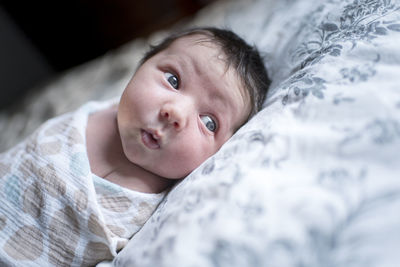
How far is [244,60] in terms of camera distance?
923mm

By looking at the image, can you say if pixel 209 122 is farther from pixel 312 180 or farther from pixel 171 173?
pixel 312 180

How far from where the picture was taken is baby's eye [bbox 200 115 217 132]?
0.85 meters

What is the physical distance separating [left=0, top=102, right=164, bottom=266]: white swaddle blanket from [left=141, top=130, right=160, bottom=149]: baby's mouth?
0.11m

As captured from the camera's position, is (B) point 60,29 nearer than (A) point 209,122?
No

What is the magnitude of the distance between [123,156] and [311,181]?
495 millimetres

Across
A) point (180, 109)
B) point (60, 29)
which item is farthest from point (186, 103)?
point (60, 29)

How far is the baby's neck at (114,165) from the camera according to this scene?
840mm

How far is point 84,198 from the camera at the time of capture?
750mm

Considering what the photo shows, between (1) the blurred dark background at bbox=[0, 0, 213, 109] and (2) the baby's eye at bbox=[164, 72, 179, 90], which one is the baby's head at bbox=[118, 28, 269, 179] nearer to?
(2) the baby's eye at bbox=[164, 72, 179, 90]

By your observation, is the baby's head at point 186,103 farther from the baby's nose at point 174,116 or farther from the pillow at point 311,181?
the pillow at point 311,181

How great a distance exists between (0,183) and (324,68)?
2.51 ft

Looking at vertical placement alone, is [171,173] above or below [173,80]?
below

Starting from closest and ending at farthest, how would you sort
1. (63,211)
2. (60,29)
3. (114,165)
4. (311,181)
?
(311,181) → (63,211) → (114,165) → (60,29)

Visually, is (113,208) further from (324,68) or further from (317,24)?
Result: (317,24)
